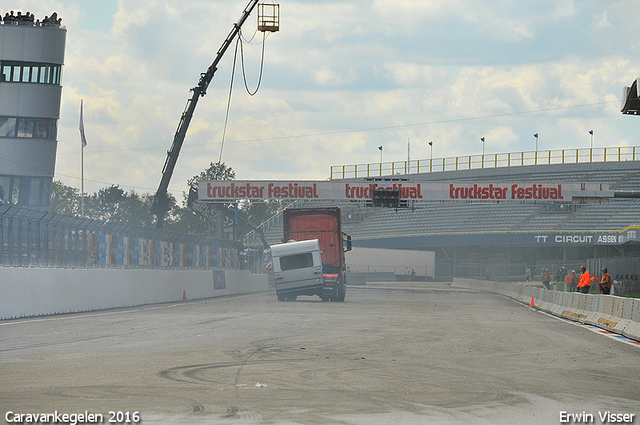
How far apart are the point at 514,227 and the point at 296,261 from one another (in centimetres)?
4473

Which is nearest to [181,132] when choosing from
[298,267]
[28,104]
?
[28,104]

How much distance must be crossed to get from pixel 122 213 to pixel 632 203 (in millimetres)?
97962

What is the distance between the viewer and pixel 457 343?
608 inches

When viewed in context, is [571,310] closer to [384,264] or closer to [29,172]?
[29,172]

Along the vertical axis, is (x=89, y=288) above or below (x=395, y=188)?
below

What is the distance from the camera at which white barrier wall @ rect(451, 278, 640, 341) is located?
61.4 ft

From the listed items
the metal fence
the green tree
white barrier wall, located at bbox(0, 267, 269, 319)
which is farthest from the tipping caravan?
the green tree

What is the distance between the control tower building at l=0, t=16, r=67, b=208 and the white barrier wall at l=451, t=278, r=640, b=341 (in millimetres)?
34817

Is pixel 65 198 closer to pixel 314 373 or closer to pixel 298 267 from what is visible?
pixel 298 267

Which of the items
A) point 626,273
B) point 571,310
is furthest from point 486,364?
point 626,273

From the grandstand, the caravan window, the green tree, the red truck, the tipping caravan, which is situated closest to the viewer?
the tipping caravan

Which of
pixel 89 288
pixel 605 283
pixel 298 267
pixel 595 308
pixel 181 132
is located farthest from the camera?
pixel 181 132

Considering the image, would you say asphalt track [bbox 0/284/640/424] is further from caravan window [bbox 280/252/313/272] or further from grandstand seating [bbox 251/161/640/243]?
grandstand seating [bbox 251/161/640/243]

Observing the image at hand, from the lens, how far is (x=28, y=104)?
56062mm
